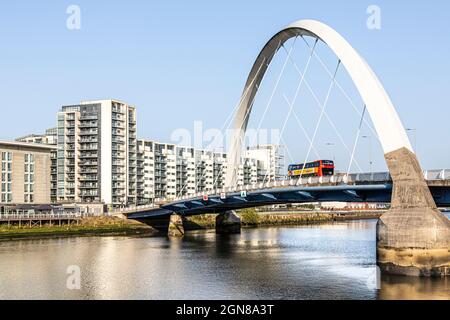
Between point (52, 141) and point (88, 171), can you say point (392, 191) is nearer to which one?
point (88, 171)

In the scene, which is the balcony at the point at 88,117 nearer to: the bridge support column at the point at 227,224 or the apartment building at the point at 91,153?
the apartment building at the point at 91,153

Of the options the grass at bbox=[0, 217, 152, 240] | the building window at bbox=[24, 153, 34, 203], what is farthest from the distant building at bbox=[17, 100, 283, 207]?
the grass at bbox=[0, 217, 152, 240]

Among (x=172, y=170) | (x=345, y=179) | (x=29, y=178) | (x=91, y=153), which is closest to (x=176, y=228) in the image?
(x=29, y=178)

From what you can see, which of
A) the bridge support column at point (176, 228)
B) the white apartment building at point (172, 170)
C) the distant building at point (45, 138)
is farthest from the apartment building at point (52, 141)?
the bridge support column at point (176, 228)

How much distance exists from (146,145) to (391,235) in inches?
4207

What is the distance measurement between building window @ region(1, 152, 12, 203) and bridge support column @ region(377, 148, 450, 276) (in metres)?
63.8

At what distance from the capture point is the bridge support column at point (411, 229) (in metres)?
38.4

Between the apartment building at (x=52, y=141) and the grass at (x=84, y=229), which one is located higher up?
the apartment building at (x=52, y=141)

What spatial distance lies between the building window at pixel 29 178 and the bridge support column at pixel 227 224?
1110 inches

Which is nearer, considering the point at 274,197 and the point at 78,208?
the point at 274,197

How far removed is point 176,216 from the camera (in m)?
86.6

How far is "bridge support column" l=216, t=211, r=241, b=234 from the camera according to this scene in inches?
3543
